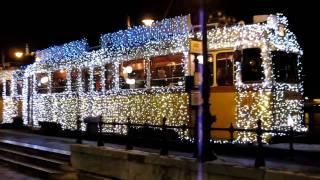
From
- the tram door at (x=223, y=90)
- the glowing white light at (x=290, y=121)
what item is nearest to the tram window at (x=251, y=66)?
the tram door at (x=223, y=90)

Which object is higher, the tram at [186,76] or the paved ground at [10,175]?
the tram at [186,76]

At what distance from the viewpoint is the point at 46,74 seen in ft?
73.4

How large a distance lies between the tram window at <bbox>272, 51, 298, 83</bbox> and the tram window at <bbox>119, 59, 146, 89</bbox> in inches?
171

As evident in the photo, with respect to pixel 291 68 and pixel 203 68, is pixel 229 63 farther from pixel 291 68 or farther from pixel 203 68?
pixel 203 68

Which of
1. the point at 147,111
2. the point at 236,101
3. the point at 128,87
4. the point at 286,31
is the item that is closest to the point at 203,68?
the point at 236,101

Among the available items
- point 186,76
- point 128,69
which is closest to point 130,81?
point 128,69

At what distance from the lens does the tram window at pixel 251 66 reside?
42.2 ft

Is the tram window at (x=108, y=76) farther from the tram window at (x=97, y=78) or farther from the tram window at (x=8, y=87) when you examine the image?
the tram window at (x=8, y=87)

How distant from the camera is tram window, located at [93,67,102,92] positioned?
1818 centimetres

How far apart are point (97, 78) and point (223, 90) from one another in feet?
21.2

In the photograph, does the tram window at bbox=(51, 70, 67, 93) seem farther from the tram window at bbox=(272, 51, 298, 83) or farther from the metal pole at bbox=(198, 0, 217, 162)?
the metal pole at bbox=(198, 0, 217, 162)

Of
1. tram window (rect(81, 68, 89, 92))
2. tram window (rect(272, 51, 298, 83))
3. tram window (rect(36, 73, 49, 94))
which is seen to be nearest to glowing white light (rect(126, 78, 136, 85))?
tram window (rect(81, 68, 89, 92))

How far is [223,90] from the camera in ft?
43.9

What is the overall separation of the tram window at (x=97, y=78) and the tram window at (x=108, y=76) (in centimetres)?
48
